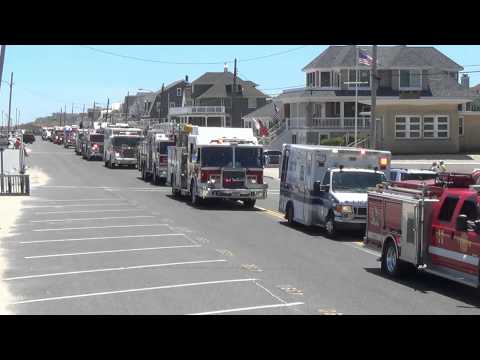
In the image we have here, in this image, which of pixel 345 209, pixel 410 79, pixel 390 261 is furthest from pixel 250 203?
pixel 410 79

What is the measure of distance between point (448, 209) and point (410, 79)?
2190 inches

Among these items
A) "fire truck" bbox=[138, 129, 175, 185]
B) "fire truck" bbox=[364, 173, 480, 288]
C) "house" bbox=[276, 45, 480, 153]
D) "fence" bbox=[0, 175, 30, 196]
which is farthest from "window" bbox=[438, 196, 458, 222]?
"house" bbox=[276, 45, 480, 153]

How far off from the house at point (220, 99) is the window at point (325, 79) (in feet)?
106

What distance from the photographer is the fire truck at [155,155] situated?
145 feet

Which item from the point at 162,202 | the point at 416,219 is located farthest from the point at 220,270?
the point at 162,202

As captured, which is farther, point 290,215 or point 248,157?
point 248,157

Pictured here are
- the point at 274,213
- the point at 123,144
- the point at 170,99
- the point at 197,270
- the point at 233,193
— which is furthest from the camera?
the point at 170,99

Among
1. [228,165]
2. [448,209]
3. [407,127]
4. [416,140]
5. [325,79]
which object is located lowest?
[448,209]

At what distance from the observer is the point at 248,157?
30.9 metres

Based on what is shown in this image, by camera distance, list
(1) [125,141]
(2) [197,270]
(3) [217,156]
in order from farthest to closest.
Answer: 1. (1) [125,141]
2. (3) [217,156]
3. (2) [197,270]

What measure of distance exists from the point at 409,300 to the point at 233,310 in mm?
3040

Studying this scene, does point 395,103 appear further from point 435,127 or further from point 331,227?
point 331,227
